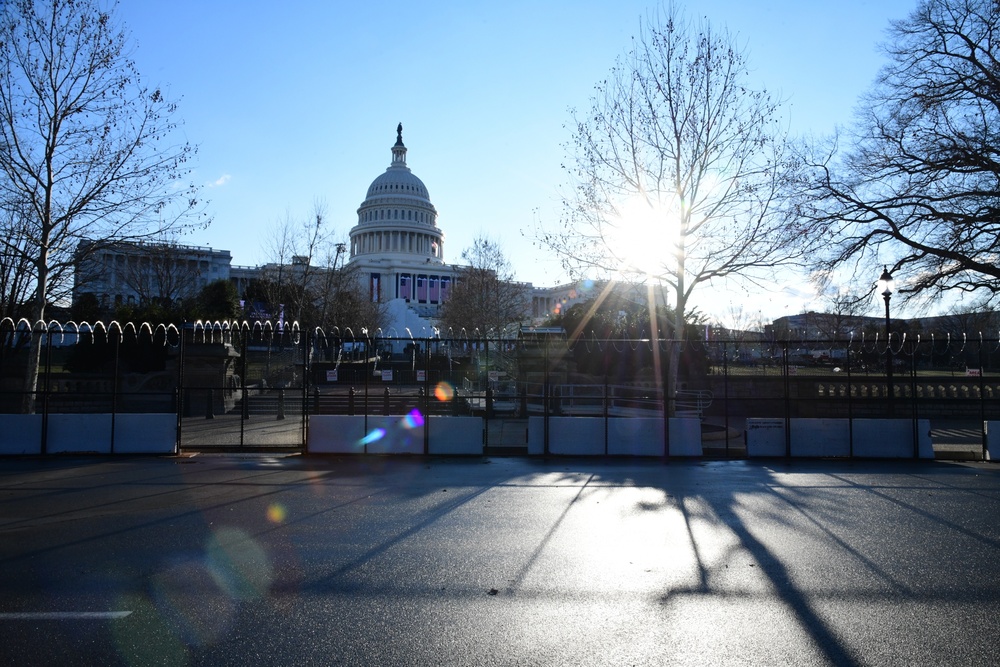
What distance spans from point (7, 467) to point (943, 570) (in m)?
15.1

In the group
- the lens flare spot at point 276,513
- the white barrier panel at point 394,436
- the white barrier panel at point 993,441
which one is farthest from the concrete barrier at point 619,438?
the lens flare spot at point 276,513

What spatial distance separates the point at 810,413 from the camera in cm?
2316

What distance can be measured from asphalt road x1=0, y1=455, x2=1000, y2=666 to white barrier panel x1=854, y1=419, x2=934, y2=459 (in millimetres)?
3702

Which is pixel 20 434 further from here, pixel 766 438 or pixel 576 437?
pixel 766 438

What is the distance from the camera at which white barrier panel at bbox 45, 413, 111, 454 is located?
14.8m

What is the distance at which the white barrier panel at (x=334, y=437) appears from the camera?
15148mm

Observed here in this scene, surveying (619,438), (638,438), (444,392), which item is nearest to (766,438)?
(638,438)

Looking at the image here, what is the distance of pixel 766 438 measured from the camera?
1540cm

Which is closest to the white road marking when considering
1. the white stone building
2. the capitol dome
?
the white stone building

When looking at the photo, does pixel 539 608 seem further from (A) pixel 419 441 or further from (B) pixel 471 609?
(A) pixel 419 441

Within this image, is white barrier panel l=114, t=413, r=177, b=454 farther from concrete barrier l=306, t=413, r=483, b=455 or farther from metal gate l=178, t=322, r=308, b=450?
concrete barrier l=306, t=413, r=483, b=455

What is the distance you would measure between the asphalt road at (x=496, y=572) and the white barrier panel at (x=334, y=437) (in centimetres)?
332

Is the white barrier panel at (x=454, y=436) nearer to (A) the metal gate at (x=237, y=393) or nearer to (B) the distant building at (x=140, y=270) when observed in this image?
(A) the metal gate at (x=237, y=393)

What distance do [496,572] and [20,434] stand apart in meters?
12.9
